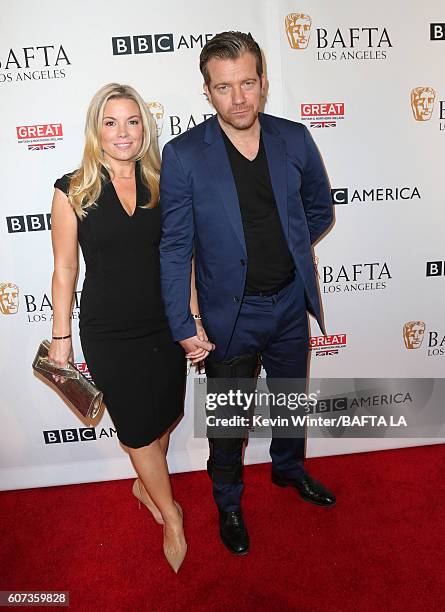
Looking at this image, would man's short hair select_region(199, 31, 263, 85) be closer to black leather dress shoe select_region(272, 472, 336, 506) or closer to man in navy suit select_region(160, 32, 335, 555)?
man in navy suit select_region(160, 32, 335, 555)

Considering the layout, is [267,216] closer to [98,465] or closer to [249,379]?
[249,379]

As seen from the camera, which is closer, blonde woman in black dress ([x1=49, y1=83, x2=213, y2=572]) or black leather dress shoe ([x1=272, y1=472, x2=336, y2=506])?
blonde woman in black dress ([x1=49, y1=83, x2=213, y2=572])

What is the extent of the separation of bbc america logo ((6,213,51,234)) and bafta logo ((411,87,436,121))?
183cm

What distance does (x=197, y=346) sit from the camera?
2252 millimetres

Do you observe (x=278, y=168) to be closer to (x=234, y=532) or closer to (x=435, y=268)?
(x=435, y=268)

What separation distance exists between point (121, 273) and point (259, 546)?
4.48 ft

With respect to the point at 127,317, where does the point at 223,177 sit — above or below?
above

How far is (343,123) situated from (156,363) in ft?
4.75

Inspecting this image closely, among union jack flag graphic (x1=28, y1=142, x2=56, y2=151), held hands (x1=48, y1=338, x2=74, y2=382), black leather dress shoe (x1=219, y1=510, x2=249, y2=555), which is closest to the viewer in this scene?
held hands (x1=48, y1=338, x2=74, y2=382)

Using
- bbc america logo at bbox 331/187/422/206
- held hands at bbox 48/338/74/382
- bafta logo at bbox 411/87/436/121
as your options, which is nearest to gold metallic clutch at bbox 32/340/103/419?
held hands at bbox 48/338/74/382

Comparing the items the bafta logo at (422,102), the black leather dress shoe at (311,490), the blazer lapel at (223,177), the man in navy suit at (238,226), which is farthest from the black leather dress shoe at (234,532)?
the bafta logo at (422,102)

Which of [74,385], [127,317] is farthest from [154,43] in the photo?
[74,385]

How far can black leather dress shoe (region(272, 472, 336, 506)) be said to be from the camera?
2.69 m

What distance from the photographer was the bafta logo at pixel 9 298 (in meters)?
2.73
